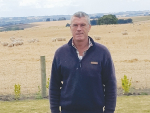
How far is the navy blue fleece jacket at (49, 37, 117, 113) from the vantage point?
3547 mm

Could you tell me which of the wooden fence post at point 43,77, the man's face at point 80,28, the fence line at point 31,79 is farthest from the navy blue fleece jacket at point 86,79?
the fence line at point 31,79

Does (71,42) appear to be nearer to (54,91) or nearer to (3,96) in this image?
(54,91)

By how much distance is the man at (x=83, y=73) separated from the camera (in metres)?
3.55

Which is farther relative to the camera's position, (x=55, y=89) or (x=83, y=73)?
(x=55, y=89)

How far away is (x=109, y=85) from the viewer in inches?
146

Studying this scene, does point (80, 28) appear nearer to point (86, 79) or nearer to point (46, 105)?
point (86, 79)

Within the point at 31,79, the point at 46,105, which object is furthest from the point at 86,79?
the point at 31,79

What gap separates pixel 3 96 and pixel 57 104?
5.83 m

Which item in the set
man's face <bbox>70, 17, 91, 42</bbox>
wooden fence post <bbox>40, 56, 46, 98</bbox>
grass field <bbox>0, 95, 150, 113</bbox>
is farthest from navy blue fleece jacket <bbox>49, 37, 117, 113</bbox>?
wooden fence post <bbox>40, 56, 46, 98</bbox>

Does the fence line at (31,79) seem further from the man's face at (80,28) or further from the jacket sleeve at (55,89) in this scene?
the man's face at (80,28)

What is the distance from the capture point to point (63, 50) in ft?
12.2

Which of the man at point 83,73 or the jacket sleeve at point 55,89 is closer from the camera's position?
the man at point 83,73

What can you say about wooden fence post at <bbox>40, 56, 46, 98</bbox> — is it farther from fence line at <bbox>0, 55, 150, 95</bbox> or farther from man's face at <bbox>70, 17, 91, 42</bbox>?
man's face at <bbox>70, 17, 91, 42</bbox>

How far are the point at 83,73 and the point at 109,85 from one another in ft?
1.25
